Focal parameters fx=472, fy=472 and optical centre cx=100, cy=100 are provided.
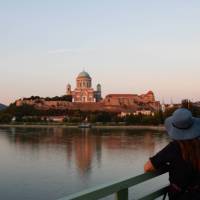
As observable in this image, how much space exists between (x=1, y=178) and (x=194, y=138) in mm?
10969

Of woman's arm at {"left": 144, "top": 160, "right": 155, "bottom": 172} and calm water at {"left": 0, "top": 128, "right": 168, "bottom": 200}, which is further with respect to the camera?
calm water at {"left": 0, "top": 128, "right": 168, "bottom": 200}

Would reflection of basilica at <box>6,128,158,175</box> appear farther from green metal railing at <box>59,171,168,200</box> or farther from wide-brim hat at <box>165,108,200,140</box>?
wide-brim hat at <box>165,108,200,140</box>

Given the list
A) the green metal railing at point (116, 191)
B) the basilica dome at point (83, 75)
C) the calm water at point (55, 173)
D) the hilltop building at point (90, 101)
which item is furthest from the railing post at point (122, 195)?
the basilica dome at point (83, 75)

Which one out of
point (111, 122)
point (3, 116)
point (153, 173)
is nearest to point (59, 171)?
point (153, 173)

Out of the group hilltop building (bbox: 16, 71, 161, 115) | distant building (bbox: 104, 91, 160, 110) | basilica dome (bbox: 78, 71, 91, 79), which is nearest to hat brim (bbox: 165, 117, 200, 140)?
hilltop building (bbox: 16, 71, 161, 115)

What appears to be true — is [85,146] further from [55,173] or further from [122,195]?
[122,195]

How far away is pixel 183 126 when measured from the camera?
5.32 feet

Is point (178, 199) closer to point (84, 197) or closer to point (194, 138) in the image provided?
point (194, 138)

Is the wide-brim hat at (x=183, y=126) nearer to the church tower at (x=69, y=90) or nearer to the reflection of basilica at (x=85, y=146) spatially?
the reflection of basilica at (x=85, y=146)

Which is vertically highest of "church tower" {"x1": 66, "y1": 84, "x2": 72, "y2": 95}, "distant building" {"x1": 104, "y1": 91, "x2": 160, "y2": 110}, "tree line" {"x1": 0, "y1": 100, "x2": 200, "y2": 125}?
"church tower" {"x1": 66, "y1": 84, "x2": 72, "y2": 95}

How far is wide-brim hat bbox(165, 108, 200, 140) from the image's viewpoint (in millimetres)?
1606

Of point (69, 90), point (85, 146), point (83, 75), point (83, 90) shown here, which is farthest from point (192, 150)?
point (69, 90)

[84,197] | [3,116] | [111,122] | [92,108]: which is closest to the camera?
[84,197]

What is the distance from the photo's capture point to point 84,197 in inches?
54.9
